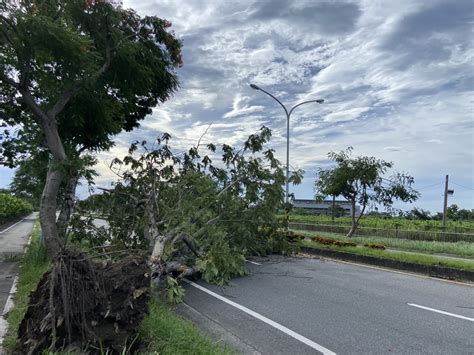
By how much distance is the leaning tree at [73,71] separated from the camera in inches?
349

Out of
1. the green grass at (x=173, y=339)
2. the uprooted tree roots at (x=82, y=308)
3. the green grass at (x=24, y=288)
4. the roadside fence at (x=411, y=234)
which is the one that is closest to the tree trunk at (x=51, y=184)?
the green grass at (x=24, y=288)

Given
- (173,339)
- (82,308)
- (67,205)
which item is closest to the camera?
(82,308)

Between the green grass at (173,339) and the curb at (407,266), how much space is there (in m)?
8.09

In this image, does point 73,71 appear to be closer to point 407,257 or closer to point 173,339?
point 173,339

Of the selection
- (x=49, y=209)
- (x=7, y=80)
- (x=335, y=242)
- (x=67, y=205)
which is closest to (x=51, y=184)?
(x=49, y=209)

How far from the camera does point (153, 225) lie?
35.0 feet

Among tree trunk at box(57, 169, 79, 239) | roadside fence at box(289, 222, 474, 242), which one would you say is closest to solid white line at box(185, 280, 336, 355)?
tree trunk at box(57, 169, 79, 239)

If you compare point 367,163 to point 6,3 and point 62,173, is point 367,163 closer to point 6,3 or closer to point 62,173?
point 62,173

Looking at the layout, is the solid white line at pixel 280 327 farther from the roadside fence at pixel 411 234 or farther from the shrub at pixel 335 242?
the roadside fence at pixel 411 234

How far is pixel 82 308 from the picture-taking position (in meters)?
4.45

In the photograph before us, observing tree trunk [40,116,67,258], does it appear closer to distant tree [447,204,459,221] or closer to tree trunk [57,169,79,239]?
tree trunk [57,169,79,239]

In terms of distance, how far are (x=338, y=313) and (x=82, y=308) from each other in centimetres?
451

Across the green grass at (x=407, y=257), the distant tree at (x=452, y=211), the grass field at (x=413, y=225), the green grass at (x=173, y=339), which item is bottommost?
the green grass at (x=173, y=339)

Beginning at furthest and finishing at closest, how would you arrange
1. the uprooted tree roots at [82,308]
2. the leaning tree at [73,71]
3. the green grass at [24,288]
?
1. the leaning tree at [73,71]
2. the green grass at [24,288]
3. the uprooted tree roots at [82,308]
